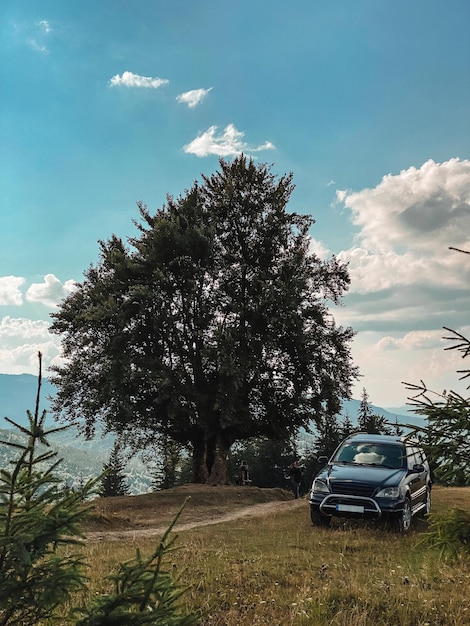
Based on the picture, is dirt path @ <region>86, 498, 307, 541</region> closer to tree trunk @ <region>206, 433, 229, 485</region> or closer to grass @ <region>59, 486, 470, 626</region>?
grass @ <region>59, 486, 470, 626</region>

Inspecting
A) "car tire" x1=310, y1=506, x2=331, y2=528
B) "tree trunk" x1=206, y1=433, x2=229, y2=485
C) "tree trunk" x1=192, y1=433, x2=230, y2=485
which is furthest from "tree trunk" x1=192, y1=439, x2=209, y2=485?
"car tire" x1=310, y1=506, x2=331, y2=528

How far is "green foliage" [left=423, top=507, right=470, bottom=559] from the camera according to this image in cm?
440

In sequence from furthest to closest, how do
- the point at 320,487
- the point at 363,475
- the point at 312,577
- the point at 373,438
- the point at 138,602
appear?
the point at 373,438 < the point at 320,487 < the point at 363,475 < the point at 312,577 < the point at 138,602

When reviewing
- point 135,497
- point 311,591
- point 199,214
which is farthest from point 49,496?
point 199,214

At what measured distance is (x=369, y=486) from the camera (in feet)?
39.8

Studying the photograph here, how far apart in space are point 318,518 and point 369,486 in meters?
1.72

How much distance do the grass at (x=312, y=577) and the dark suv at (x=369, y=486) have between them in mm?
423

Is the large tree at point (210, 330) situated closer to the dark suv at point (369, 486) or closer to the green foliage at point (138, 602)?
the dark suv at point (369, 486)

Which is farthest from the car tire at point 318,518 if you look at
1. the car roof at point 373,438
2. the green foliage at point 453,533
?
the green foliage at point 453,533

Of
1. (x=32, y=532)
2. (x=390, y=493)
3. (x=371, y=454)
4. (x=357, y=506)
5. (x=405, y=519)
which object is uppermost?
(x=32, y=532)

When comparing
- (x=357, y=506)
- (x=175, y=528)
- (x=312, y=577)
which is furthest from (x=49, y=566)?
(x=175, y=528)

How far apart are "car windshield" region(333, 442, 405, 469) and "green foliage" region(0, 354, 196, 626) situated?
11.0 metres

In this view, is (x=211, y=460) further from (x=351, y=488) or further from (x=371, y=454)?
(x=351, y=488)

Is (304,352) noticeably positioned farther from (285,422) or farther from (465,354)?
(465,354)
